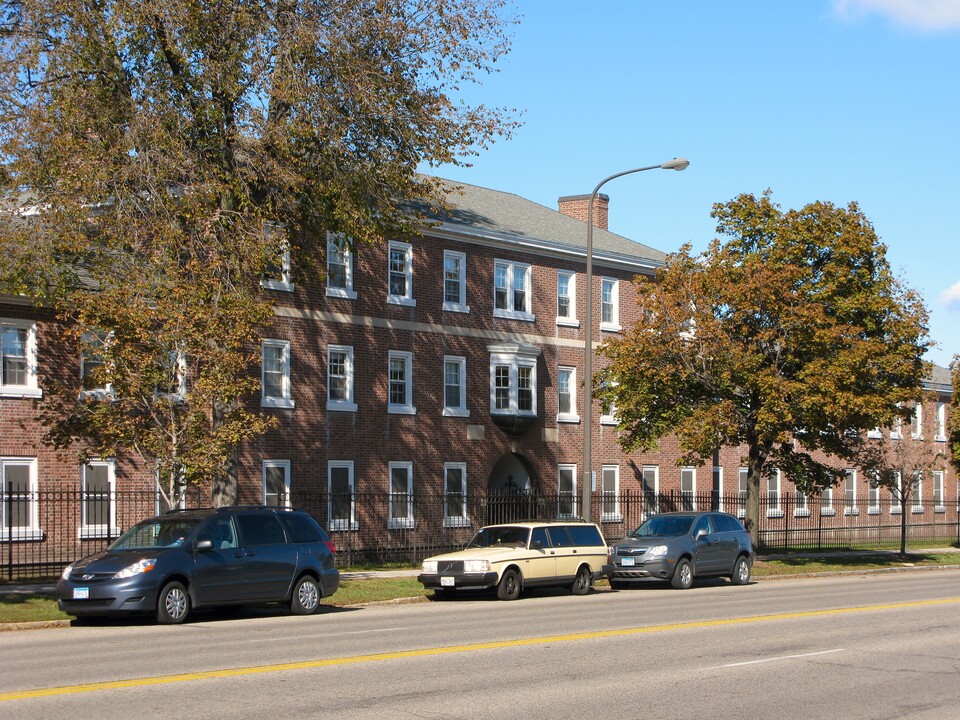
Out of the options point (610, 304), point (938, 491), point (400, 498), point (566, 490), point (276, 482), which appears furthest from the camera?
point (938, 491)

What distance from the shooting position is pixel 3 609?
20484mm

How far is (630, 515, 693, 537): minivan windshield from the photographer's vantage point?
90.8 ft

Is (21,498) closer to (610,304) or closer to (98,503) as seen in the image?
(98,503)

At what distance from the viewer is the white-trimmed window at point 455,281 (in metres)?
39.9

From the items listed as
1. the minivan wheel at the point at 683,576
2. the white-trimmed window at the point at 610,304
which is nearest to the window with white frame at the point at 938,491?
the white-trimmed window at the point at 610,304

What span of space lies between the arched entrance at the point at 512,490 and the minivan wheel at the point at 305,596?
17.9 m

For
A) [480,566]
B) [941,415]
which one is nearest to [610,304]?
[480,566]

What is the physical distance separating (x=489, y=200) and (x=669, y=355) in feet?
50.7

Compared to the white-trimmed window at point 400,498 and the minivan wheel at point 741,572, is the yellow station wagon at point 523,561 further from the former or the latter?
the white-trimmed window at point 400,498

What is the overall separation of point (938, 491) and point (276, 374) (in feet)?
136

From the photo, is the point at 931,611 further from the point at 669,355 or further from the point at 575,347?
the point at 575,347

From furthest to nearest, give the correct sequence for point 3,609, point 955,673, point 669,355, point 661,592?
1. point 669,355
2. point 661,592
3. point 3,609
4. point 955,673

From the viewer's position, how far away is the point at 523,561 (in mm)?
23672

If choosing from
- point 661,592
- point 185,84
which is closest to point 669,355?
point 661,592
